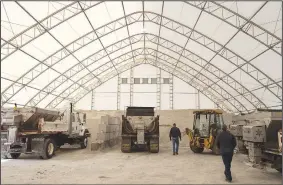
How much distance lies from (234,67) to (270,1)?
9.05 metres

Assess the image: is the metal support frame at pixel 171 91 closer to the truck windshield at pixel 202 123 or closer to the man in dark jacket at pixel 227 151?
the truck windshield at pixel 202 123

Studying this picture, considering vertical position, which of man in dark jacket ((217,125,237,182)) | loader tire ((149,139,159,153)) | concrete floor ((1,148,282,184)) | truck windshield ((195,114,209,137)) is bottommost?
concrete floor ((1,148,282,184))

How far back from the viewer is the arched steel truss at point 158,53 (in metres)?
17.4

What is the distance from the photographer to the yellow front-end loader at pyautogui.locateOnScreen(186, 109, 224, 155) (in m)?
15.2

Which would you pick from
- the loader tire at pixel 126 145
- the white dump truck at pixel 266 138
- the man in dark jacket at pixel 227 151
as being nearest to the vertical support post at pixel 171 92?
the loader tire at pixel 126 145

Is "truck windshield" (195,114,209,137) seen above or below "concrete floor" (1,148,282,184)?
above

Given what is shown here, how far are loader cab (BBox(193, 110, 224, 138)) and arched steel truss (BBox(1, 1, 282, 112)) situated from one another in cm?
574

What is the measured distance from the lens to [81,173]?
9.36 metres

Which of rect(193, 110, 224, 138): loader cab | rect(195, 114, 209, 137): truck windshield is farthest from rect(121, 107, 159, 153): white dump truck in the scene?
rect(195, 114, 209, 137): truck windshield

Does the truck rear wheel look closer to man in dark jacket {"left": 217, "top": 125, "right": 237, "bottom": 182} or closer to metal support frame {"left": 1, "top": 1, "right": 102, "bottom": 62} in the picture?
metal support frame {"left": 1, "top": 1, "right": 102, "bottom": 62}

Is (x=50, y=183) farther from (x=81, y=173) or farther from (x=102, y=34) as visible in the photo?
(x=102, y=34)

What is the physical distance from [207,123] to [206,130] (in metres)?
0.45

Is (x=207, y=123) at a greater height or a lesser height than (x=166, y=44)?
lesser

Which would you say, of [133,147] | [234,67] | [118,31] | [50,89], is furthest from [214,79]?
[50,89]
